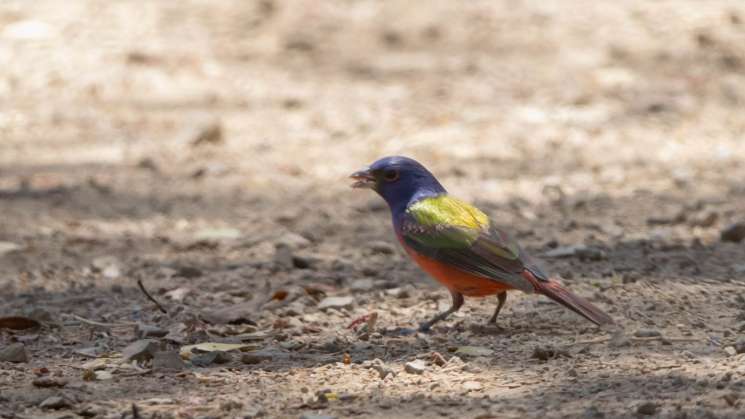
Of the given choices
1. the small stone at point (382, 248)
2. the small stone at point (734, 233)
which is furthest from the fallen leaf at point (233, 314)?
the small stone at point (734, 233)

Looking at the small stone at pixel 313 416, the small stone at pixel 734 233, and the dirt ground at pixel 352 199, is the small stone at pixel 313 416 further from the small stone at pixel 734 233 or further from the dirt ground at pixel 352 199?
the small stone at pixel 734 233

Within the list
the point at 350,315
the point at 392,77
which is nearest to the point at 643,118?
the point at 392,77

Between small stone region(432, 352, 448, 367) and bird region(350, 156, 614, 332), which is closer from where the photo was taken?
small stone region(432, 352, 448, 367)

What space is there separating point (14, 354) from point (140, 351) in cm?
46

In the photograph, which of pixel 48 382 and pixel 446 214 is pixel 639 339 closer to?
pixel 446 214

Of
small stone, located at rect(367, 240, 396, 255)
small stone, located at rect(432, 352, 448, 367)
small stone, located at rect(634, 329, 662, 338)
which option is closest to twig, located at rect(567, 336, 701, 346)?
small stone, located at rect(634, 329, 662, 338)

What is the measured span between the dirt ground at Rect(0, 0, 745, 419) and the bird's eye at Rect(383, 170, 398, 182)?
21.3 inches

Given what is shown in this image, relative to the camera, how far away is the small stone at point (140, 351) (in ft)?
15.0

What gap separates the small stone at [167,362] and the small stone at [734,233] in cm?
288

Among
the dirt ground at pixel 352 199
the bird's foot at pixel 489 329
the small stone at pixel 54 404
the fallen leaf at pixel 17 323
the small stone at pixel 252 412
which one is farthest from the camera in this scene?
the fallen leaf at pixel 17 323

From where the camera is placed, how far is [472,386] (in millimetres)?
4191

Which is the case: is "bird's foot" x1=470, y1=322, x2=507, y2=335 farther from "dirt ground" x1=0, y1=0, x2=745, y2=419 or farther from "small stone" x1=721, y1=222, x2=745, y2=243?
"small stone" x1=721, y1=222, x2=745, y2=243

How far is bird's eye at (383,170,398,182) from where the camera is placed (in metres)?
5.23

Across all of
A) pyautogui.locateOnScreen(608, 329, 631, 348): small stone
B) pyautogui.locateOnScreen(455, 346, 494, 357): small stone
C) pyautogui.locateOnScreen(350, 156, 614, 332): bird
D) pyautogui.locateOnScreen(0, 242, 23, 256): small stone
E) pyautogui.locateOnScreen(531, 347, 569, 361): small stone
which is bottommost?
pyautogui.locateOnScreen(0, 242, 23, 256): small stone
